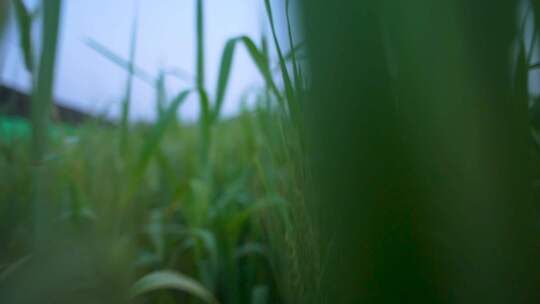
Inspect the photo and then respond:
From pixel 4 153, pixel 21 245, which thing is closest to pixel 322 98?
pixel 21 245

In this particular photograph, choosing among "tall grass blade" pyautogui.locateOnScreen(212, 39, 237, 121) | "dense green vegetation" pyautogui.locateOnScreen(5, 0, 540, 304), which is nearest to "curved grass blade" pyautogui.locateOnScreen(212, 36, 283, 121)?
"tall grass blade" pyautogui.locateOnScreen(212, 39, 237, 121)

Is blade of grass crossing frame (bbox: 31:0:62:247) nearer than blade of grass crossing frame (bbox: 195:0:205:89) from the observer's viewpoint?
Yes

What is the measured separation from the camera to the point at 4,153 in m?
0.62

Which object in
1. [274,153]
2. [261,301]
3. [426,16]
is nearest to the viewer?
[426,16]

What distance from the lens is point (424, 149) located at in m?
0.18

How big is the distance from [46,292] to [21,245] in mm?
95

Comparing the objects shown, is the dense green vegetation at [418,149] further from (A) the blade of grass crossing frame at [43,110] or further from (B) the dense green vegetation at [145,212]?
(A) the blade of grass crossing frame at [43,110]

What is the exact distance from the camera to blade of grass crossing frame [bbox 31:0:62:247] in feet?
1.15

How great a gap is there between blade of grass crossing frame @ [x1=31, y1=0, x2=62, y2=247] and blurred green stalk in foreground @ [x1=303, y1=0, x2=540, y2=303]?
32 centimetres

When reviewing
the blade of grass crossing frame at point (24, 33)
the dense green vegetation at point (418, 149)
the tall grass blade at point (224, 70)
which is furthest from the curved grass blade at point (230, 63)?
the blade of grass crossing frame at point (24, 33)

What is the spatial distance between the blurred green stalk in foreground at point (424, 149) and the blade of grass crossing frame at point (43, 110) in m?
0.32

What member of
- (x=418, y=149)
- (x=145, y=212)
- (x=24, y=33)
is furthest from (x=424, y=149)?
(x=145, y=212)

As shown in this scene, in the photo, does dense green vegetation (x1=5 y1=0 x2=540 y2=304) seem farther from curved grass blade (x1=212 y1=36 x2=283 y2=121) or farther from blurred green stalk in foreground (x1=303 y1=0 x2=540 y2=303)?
curved grass blade (x1=212 y1=36 x2=283 y2=121)

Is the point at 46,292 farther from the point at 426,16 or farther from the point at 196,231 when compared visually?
the point at 426,16
